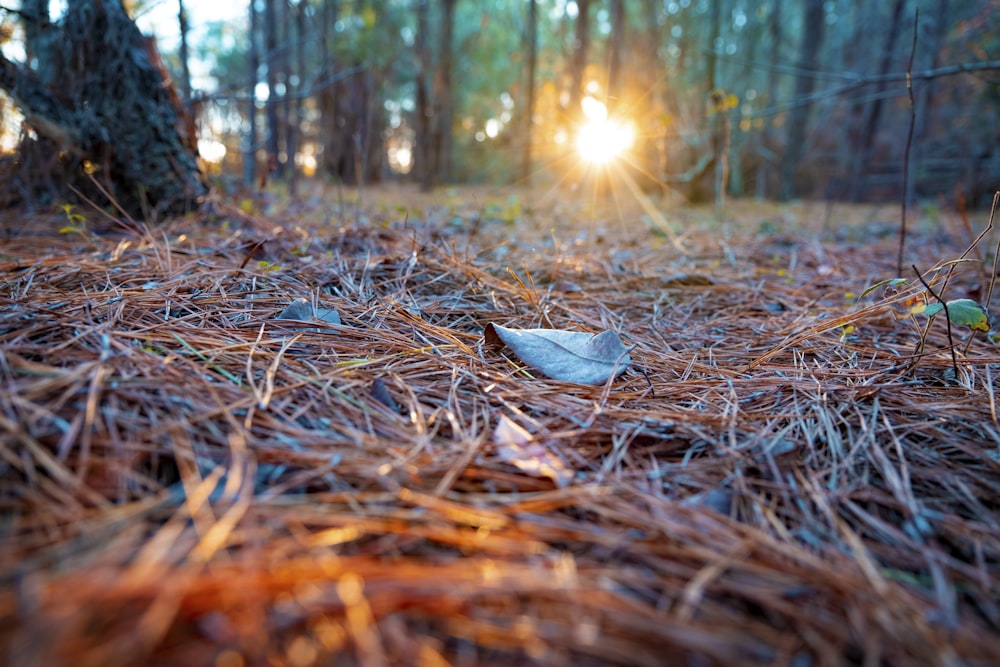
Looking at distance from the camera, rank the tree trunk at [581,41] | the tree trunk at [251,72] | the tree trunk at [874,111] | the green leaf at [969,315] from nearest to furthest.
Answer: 1. the green leaf at [969,315]
2. the tree trunk at [251,72]
3. the tree trunk at [874,111]
4. the tree trunk at [581,41]

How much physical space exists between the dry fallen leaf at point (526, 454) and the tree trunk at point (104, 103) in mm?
2948

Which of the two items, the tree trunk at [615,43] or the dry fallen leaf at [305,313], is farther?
the tree trunk at [615,43]

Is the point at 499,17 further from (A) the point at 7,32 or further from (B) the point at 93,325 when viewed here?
(B) the point at 93,325

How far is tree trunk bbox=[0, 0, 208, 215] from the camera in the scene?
3143mm

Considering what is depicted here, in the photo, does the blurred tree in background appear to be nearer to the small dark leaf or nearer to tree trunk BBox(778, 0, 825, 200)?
tree trunk BBox(778, 0, 825, 200)

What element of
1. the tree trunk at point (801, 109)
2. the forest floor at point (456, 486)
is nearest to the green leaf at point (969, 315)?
the forest floor at point (456, 486)

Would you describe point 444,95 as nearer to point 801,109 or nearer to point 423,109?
point 423,109

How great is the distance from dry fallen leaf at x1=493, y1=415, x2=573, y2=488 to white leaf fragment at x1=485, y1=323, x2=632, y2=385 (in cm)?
35

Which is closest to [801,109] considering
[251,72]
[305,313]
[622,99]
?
[622,99]

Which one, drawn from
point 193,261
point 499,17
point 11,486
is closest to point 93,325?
point 11,486

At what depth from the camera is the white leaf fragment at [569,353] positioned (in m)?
1.46

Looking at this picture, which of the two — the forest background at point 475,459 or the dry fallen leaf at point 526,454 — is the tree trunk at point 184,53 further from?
the dry fallen leaf at point 526,454

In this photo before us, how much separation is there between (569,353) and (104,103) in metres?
3.37

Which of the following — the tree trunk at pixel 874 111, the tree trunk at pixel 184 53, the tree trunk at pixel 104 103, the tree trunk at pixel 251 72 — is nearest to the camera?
the tree trunk at pixel 104 103
